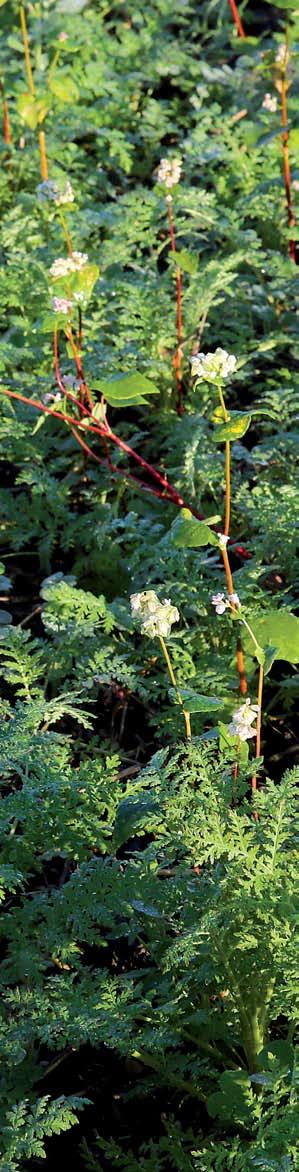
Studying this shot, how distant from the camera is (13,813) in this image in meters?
1.97

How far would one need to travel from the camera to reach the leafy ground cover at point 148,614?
5.98 feet

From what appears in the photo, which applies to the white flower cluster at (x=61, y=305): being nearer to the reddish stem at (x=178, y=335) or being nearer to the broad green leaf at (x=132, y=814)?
the reddish stem at (x=178, y=335)

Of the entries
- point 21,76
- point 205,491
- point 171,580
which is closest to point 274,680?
point 171,580

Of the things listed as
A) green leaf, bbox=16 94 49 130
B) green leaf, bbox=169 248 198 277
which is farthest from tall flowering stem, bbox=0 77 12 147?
green leaf, bbox=169 248 198 277

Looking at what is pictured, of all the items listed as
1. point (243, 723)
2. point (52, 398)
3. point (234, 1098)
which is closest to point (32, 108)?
point (52, 398)

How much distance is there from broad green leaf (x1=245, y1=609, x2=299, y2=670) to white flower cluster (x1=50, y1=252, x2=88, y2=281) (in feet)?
3.66

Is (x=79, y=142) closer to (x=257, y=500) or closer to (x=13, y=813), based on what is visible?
(x=257, y=500)

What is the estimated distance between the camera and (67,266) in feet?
9.53

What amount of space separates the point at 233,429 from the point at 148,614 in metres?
0.35

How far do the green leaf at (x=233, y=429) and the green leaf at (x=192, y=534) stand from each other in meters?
0.15

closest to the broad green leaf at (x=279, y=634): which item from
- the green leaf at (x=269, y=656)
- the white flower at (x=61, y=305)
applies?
the green leaf at (x=269, y=656)

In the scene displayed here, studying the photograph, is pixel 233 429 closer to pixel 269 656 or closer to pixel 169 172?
pixel 269 656

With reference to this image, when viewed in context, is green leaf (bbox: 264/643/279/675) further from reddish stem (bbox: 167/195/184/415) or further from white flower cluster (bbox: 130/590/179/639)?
reddish stem (bbox: 167/195/184/415)

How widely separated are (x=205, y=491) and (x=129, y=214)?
3.54 feet
